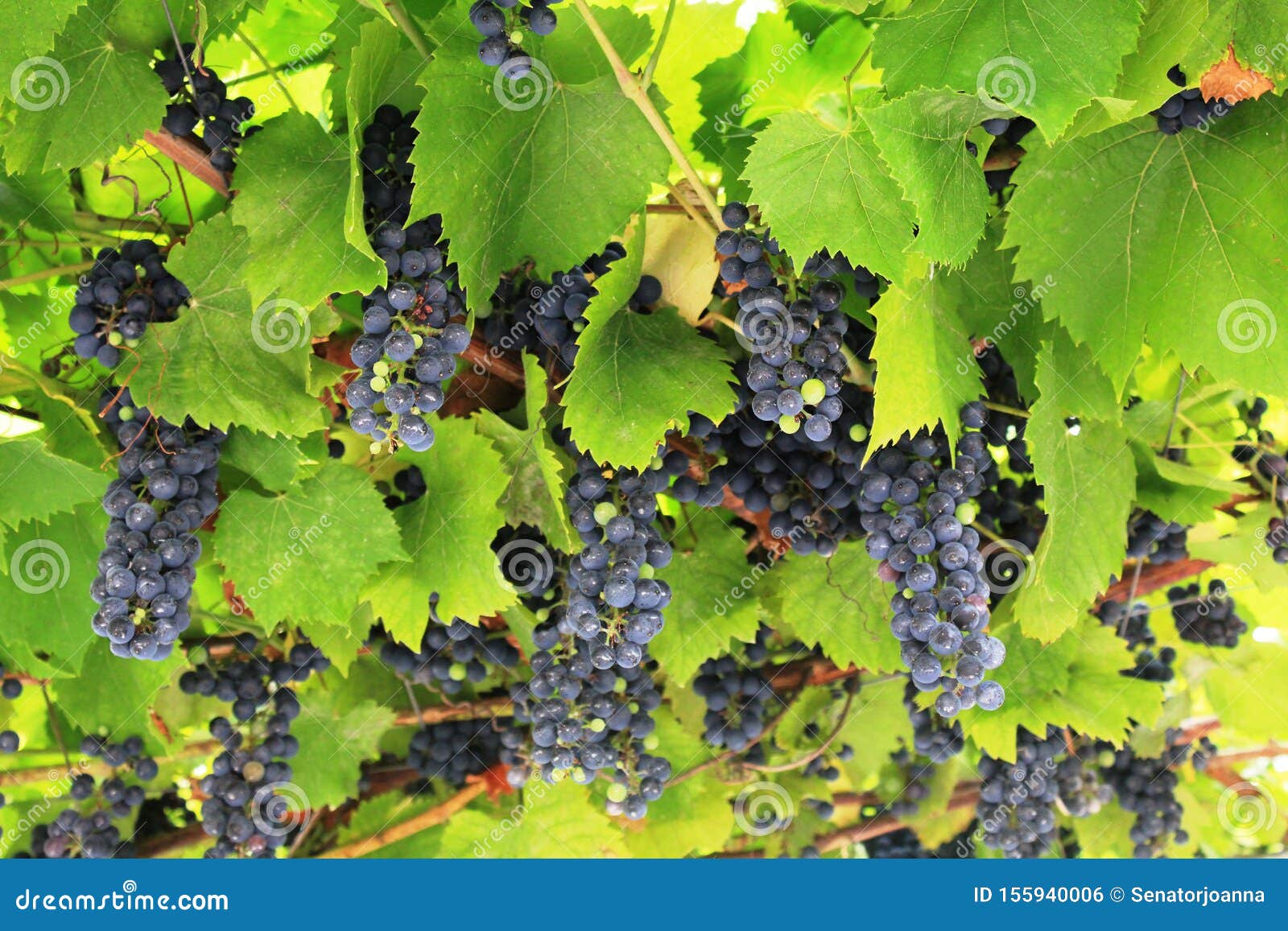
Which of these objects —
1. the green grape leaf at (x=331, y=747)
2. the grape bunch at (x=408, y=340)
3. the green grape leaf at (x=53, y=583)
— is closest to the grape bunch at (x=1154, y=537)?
the grape bunch at (x=408, y=340)

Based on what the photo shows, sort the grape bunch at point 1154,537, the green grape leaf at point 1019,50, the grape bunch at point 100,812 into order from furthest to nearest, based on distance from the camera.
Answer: the grape bunch at point 100,812 < the grape bunch at point 1154,537 < the green grape leaf at point 1019,50

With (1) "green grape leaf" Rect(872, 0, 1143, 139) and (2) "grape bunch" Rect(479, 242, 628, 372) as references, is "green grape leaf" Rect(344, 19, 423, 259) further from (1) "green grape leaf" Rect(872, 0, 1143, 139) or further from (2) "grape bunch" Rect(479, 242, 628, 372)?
(1) "green grape leaf" Rect(872, 0, 1143, 139)

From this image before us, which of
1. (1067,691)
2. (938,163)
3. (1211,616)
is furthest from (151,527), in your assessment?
(1211,616)

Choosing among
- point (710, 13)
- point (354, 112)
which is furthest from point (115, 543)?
point (710, 13)

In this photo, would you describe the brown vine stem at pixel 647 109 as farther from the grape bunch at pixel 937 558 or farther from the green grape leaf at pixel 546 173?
the grape bunch at pixel 937 558

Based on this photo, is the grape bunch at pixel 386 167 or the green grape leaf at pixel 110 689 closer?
the grape bunch at pixel 386 167

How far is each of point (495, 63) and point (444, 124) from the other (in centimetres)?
11

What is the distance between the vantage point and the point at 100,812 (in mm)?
2113

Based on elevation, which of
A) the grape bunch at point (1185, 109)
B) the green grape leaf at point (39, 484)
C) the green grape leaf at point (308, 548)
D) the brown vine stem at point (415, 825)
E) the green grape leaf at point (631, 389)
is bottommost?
the brown vine stem at point (415, 825)

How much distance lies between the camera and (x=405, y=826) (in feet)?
7.56

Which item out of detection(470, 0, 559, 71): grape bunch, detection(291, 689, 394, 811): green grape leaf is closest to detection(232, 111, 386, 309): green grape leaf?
detection(470, 0, 559, 71): grape bunch

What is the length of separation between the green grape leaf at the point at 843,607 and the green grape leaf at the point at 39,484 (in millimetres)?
1169

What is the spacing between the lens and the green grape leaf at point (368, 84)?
128 cm
